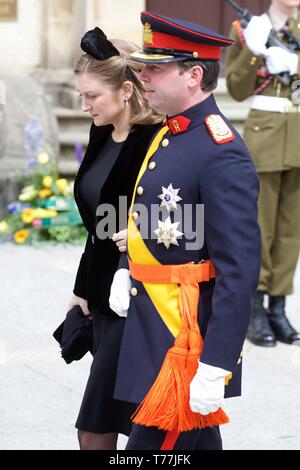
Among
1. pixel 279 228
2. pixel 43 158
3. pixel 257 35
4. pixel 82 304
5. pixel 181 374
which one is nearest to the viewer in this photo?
pixel 181 374

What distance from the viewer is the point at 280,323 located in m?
5.72

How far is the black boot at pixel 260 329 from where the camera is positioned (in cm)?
562

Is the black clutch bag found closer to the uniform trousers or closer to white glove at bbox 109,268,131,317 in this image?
white glove at bbox 109,268,131,317

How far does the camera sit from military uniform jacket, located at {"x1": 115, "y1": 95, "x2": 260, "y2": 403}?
114 inches

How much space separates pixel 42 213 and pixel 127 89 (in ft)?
13.7

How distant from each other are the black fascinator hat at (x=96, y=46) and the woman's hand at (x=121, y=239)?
0.54 meters

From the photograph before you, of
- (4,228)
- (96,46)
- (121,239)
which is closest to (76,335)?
(121,239)

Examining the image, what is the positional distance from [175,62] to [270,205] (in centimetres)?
271

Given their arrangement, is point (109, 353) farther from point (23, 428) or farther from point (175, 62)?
point (23, 428)

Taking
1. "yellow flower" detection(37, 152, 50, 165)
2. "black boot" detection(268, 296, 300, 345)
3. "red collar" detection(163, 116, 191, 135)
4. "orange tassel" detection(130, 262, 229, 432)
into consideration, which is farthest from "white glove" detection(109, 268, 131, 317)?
"yellow flower" detection(37, 152, 50, 165)

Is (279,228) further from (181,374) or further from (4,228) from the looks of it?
(181,374)

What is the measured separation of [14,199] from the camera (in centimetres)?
796

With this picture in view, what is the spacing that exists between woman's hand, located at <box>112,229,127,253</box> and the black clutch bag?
347 mm
